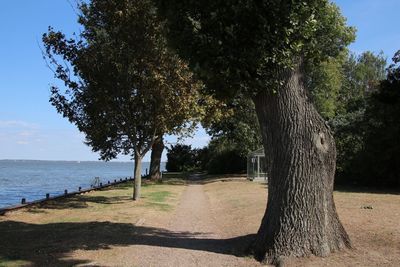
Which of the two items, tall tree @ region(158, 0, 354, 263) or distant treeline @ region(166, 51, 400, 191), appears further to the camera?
distant treeline @ region(166, 51, 400, 191)

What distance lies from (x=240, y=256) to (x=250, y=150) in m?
35.5

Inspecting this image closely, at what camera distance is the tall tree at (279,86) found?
355 inches

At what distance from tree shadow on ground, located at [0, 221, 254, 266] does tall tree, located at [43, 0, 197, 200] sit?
302 inches

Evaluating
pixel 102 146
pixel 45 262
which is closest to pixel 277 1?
pixel 45 262

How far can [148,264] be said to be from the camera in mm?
9484

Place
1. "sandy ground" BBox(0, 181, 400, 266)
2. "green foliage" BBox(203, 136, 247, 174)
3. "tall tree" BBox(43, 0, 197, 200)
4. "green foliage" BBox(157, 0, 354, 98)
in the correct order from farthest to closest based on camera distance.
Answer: "green foliage" BBox(203, 136, 247, 174), "tall tree" BBox(43, 0, 197, 200), "sandy ground" BBox(0, 181, 400, 266), "green foliage" BBox(157, 0, 354, 98)

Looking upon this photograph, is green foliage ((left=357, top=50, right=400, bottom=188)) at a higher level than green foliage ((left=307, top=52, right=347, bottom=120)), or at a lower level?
lower

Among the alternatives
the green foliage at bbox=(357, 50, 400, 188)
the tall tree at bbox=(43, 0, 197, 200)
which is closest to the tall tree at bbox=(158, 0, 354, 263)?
the tall tree at bbox=(43, 0, 197, 200)

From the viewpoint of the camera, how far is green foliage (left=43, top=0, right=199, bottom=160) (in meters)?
20.8

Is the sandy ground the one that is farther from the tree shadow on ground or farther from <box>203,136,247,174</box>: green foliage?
<box>203,136,247,174</box>: green foliage

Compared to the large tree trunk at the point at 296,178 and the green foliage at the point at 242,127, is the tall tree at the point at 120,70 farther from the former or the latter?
the green foliage at the point at 242,127

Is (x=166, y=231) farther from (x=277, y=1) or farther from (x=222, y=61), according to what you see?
(x=277, y=1)

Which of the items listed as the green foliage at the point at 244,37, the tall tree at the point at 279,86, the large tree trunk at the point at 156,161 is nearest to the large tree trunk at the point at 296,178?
the tall tree at the point at 279,86

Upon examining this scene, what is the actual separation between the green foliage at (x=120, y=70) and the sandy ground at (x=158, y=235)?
4323 millimetres
